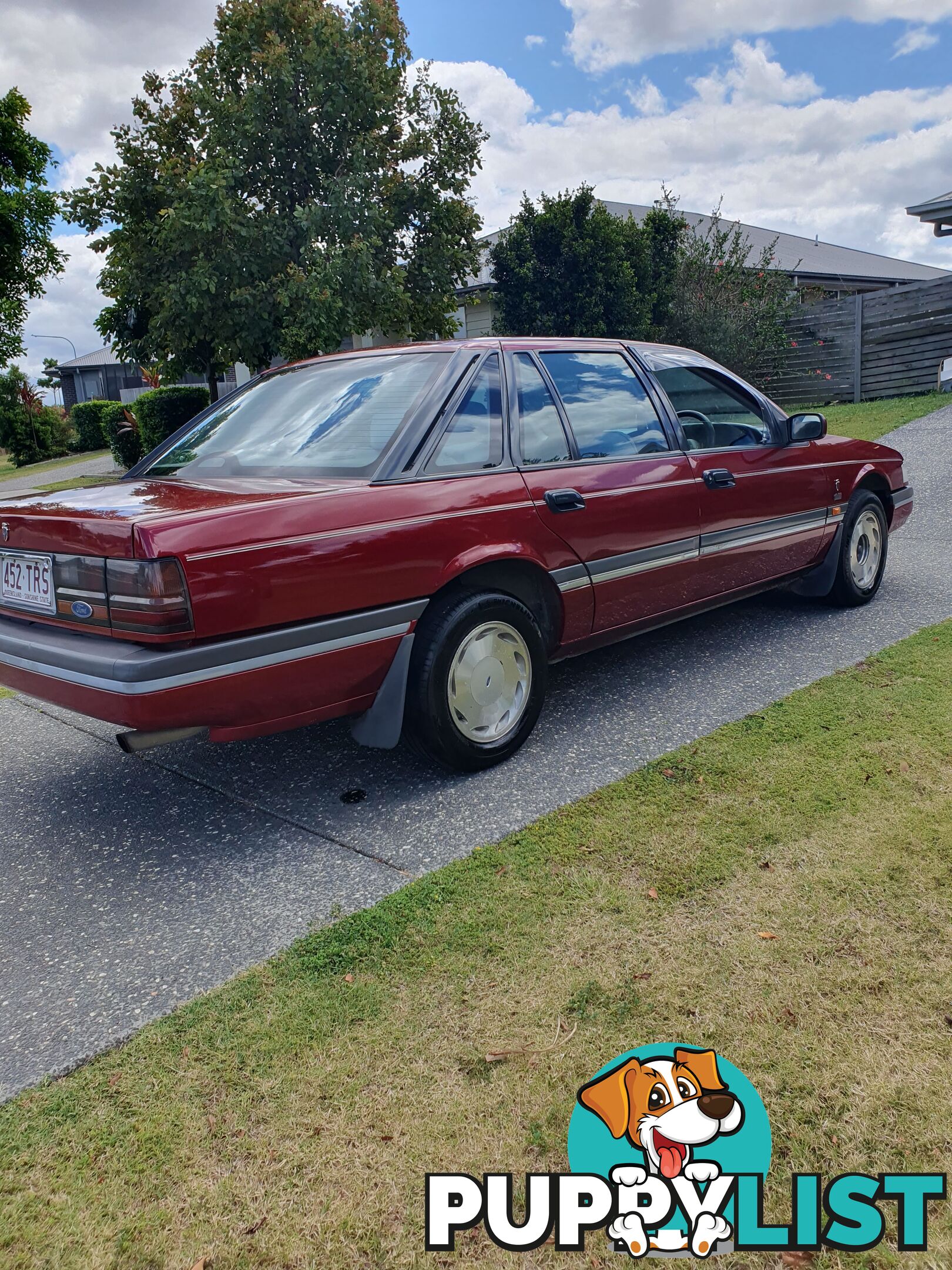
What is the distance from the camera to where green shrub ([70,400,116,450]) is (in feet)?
98.2

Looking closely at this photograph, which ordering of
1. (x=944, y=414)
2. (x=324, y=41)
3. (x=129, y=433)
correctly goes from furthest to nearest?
(x=129, y=433), (x=324, y=41), (x=944, y=414)

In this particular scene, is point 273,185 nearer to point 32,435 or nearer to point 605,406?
point 605,406

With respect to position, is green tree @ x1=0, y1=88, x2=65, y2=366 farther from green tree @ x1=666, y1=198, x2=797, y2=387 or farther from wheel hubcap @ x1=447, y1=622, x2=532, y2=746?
wheel hubcap @ x1=447, y1=622, x2=532, y2=746

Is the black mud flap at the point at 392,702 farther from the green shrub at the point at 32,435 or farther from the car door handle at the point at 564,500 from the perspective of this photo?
the green shrub at the point at 32,435

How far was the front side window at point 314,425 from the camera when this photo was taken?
11.5 feet

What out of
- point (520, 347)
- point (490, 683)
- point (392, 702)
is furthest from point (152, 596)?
point (520, 347)

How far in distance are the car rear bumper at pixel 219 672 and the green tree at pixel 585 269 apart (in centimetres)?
1451

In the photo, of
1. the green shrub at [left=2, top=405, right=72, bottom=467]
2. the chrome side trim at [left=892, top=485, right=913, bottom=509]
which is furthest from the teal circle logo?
the green shrub at [left=2, top=405, right=72, bottom=467]

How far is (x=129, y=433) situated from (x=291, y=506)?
1928 cm

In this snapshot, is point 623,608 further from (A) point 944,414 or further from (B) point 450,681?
(A) point 944,414

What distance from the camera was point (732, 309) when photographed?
16828mm

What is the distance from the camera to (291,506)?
296cm

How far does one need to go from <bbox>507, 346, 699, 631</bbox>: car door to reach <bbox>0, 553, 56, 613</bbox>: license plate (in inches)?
70.0

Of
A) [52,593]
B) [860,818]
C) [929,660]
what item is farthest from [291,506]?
[929,660]
